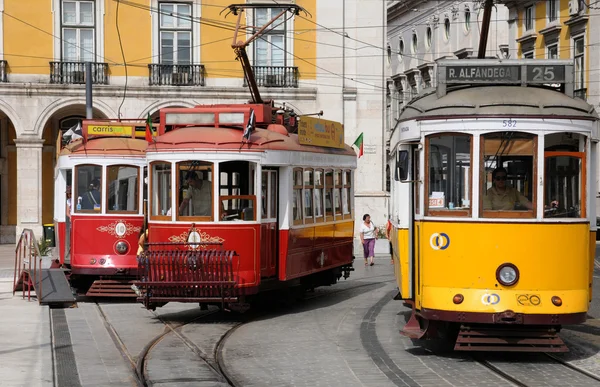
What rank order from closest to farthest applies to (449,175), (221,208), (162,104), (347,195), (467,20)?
(449,175) < (221,208) < (347,195) < (162,104) < (467,20)

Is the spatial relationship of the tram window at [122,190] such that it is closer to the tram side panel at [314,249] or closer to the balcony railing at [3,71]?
the tram side panel at [314,249]

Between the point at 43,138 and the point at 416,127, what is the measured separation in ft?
94.0

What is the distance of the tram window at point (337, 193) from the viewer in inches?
778

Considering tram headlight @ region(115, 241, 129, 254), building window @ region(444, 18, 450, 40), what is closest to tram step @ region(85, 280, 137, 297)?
tram headlight @ region(115, 241, 129, 254)

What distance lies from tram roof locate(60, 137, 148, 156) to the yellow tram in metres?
8.09

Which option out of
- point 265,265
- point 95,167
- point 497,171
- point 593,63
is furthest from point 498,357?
point 593,63

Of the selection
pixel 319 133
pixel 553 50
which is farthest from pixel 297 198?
pixel 553 50

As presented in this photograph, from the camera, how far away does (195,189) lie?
16.1 meters

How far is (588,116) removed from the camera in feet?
39.9

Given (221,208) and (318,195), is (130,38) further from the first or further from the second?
(221,208)

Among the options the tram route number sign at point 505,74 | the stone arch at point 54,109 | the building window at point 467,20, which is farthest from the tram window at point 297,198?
the building window at point 467,20

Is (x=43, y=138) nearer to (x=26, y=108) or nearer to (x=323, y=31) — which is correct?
(x=26, y=108)

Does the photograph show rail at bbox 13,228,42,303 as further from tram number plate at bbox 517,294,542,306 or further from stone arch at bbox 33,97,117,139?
stone arch at bbox 33,97,117,139

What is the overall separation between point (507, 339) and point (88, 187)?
32.0 ft
